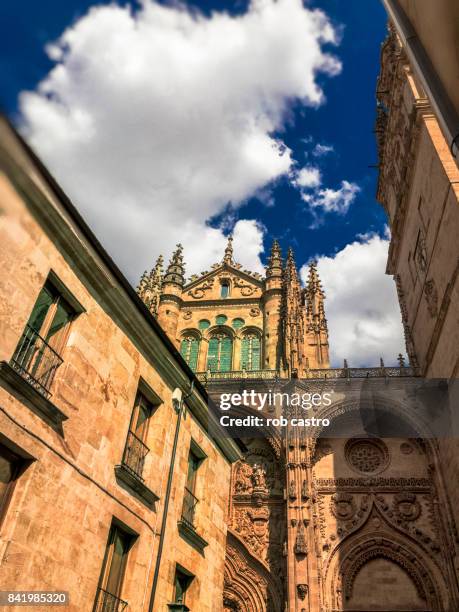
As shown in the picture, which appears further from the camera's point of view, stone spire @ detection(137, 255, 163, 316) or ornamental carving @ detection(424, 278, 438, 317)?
stone spire @ detection(137, 255, 163, 316)

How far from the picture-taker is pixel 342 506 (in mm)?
20812

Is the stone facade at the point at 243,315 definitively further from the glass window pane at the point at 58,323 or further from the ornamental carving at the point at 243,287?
the glass window pane at the point at 58,323

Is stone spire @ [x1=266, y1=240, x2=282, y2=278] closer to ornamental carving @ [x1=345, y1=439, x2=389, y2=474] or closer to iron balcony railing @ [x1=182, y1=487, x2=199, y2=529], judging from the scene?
ornamental carving @ [x1=345, y1=439, x2=389, y2=474]

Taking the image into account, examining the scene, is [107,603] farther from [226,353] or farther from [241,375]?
[226,353]

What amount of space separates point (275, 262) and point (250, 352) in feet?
22.8

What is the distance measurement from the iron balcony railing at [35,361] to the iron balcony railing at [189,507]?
523 cm

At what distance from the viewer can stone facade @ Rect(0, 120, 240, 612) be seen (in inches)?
251

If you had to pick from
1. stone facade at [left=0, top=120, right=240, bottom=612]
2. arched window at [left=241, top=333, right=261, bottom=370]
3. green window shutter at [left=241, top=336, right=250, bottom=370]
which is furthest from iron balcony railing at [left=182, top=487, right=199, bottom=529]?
green window shutter at [left=241, top=336, right=250, bottom=370]

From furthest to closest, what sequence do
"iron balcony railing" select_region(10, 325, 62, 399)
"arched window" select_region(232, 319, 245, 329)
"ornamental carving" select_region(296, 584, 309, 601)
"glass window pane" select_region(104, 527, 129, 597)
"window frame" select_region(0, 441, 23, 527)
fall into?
"arched window" select_region(232, 319, 245, 329)
"ornamental carving" select_region(296, 584, 309, 601)
"glass window pane" select_region(104, 527, 129, 597)
"iron balcony railing" select_region(10, 325, 62, 399)
"window frame" select_region(0, 441, 23, 527)

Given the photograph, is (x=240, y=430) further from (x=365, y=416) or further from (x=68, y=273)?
(x=68, y=273)

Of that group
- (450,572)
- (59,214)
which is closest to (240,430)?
(450,572)

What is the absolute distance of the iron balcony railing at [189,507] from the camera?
432 inches

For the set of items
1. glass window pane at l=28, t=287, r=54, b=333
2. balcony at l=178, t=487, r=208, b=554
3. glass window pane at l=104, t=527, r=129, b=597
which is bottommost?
glass window pane at l=104, t=527, r=129, b=597

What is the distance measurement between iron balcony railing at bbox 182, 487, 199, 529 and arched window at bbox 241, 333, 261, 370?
1502cm
